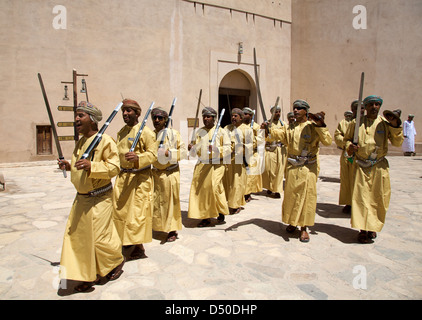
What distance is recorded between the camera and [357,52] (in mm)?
15703

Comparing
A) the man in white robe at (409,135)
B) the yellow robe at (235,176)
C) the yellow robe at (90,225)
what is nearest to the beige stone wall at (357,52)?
the man in white robe at (409,135)

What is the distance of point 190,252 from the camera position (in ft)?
14.2

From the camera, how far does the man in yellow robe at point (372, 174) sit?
15.1 ft

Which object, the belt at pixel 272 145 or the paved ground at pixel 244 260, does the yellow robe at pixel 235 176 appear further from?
the belt at pixel 272 145

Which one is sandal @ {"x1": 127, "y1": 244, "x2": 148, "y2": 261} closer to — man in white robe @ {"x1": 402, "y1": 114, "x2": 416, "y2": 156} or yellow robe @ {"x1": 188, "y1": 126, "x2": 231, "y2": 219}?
yellow robe @ {"x1": 188, "y1": 126, "x2": 231, "y2": 219}

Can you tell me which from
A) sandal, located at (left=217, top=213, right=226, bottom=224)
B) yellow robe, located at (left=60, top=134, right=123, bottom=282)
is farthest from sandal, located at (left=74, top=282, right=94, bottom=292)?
sandal, located at (left=217, top=213, right=226, bottom=224)

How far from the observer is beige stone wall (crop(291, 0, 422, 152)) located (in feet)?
51.0

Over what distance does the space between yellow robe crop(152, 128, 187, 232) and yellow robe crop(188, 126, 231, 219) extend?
0.70 m

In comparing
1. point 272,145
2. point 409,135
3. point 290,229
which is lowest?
point 290,229

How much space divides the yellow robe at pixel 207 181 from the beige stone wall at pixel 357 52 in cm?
1227

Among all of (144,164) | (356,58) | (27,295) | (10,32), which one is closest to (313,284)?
(144,164)

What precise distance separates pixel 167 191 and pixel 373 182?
2.90m

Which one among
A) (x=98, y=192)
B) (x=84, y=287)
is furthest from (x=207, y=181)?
(x=84, y=287)

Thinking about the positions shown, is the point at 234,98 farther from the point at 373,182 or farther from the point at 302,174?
the point at 373,182
